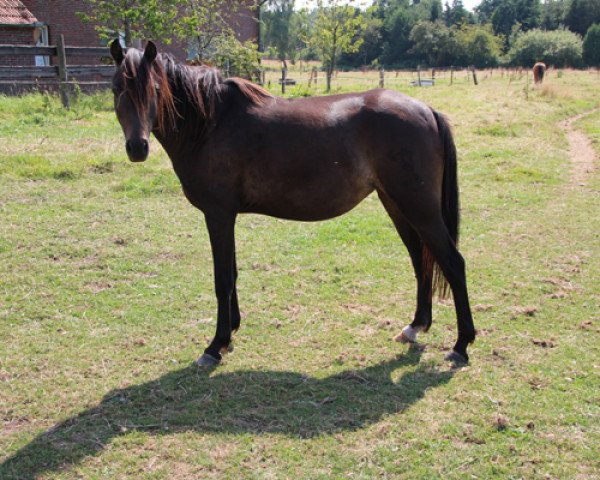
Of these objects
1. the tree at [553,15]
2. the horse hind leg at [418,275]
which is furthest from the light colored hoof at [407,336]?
the tree at [553,15]

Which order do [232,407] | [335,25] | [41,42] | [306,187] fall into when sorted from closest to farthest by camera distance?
[232,407] < [306,187] < [41,42] < [335,25]

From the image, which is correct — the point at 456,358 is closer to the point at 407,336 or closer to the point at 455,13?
the point at 407,336

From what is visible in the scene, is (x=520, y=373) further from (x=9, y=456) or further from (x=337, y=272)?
(x=9, y=456)

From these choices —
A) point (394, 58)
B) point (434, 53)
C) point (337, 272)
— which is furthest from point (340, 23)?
point (394, 58)

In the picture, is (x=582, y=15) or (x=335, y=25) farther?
(x=582, y=15)

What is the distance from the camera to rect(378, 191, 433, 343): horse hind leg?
183 inches

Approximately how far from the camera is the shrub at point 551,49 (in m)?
53.1

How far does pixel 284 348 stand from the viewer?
4555mm

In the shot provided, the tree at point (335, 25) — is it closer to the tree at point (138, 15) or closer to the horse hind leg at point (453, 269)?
the tree at point (138, 15)

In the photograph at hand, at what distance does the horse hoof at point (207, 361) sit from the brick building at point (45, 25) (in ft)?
54.7

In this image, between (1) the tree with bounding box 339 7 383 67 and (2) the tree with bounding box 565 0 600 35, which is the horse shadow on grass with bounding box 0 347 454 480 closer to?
(1) the tree with bounding box 339 7 383 67

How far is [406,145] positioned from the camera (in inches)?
163

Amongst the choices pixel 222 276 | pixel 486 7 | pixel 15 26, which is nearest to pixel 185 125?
pixel 222 276

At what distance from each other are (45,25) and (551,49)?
48486 mm
